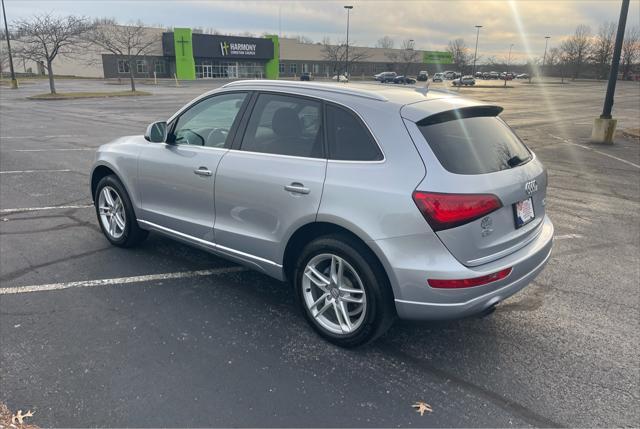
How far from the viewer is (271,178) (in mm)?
3463

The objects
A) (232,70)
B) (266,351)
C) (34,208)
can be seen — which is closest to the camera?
(266,351)

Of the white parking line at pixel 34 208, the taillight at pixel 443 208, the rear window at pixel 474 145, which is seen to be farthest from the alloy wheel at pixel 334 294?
the white parking line at pixel 34 208

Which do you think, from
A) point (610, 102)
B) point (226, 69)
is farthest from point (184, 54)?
point (610, 102)

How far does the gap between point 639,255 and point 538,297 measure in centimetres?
190

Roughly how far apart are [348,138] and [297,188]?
0.49 meters

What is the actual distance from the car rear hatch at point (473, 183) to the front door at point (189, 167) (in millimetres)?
1673

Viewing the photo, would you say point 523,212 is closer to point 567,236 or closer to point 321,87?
point 321,87

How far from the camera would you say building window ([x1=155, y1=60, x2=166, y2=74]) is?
72.2m

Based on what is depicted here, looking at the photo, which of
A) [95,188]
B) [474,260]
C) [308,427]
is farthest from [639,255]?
[95,188]

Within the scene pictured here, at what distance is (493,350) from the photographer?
3334mm

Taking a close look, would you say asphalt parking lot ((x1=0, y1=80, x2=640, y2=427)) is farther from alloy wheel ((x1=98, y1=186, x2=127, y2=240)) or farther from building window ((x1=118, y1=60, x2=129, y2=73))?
building window ((x1=118, y1=60, x2=129, y2=73))

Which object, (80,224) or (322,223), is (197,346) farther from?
(80,224)

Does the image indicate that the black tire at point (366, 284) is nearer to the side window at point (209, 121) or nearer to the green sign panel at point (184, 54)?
the side window at point (209, 121)

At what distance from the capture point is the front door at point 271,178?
3.31 metres
